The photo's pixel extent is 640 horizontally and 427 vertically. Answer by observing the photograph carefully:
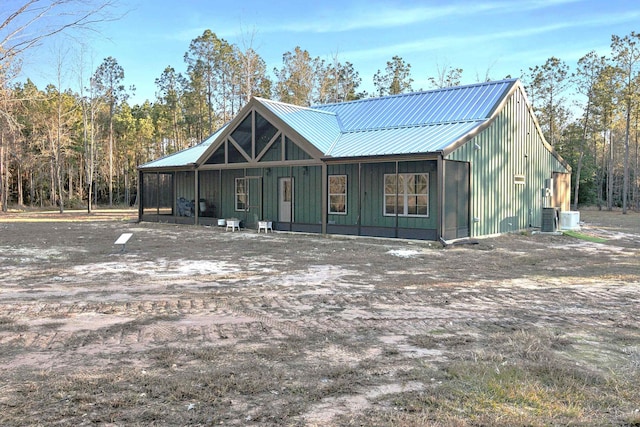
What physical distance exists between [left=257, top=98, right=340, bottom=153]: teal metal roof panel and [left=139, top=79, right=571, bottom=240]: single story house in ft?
0.24

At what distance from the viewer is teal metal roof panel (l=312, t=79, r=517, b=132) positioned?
16.9 m

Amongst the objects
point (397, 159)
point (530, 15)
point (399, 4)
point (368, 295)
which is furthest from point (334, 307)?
point (530, 15)

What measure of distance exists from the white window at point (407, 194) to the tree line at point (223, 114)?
23024 millimetres

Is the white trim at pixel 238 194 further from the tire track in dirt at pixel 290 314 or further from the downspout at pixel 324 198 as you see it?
the tire track in dirt at pixel 290 314

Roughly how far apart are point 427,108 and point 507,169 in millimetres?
3559

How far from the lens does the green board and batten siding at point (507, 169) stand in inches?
606

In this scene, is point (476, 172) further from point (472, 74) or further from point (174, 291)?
point (472, 74)

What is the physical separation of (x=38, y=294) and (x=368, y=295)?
455 cm

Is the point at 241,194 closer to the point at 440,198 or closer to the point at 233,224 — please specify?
the point at 233,224

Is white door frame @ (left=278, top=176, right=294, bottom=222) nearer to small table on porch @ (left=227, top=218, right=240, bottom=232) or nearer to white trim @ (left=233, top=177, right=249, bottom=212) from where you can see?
white trim @ (left=233, top=177, right=249, bottom=212)

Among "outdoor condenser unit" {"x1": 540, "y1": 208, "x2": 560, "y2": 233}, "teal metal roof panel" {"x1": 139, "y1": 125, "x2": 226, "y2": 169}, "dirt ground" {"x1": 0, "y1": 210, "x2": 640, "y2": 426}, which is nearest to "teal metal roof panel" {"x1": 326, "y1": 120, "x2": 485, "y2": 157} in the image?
"outdoor condenser unit" {"x1": 540, "y1": 208, "x2": 560, "y2": 233}

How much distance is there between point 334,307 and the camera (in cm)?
627

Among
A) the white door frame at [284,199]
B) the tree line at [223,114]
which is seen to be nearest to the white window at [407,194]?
the white door frame at [284,199]

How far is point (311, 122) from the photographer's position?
18.9 metres
